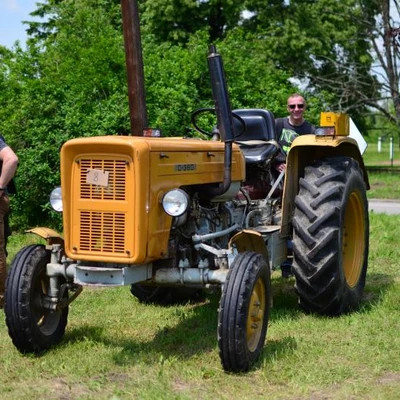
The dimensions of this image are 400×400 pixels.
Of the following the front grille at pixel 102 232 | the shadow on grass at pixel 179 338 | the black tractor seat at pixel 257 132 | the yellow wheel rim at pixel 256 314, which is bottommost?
the shadow on grass at pixel 179 338

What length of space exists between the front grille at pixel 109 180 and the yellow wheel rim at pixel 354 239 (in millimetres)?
2643

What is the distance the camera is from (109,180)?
4.83m

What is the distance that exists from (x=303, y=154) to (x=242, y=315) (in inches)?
92.5

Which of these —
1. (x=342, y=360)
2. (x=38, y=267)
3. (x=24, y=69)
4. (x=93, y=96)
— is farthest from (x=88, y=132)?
(x=342, y=360)

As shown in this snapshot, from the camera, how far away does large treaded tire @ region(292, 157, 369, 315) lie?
18.9ft

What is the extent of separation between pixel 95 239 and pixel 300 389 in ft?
5.33

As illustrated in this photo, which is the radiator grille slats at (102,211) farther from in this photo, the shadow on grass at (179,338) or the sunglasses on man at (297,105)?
the sunglasses on man at (297,105)

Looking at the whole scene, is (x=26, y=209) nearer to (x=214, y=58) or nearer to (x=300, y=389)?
(x=214, y=58)

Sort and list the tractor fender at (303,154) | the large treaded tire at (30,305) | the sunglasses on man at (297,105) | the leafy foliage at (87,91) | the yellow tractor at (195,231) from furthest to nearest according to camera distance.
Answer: the leafy foliage at (87,91)
the sunglasses on man at (297,105)
the tractor fender at (303,154)
the large treaded tire at (30,305)
the yellow tractor at (195,231)

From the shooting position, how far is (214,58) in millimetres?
5238

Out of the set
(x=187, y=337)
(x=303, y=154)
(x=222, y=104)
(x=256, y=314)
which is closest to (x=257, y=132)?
(x=303, y=154)

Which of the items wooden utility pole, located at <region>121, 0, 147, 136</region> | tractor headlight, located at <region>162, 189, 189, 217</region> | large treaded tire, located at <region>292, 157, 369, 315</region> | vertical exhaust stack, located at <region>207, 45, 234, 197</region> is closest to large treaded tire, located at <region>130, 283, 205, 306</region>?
large treaded tire, located at <region>292, 157, 369, 315</region>

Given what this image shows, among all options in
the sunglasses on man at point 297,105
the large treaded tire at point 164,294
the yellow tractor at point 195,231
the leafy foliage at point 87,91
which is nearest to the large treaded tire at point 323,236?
the yellow tractor at point 195,231

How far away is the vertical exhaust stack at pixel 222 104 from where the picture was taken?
Result: 5258 mm
